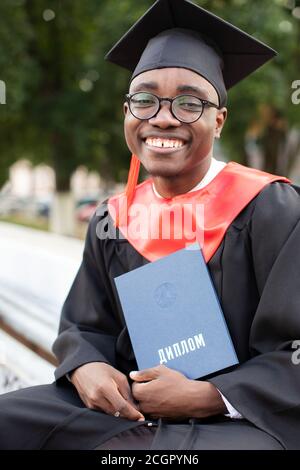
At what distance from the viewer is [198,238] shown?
211 centimetres

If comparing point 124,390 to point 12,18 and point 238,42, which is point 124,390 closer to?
point 238,42

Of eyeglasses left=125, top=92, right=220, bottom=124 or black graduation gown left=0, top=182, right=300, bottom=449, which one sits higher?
eyeglasses left=125, top=92, right=220, bottom=124

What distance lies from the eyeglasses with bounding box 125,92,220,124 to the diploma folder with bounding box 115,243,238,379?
0.42m

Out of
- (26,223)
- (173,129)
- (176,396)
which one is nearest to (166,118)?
(173,129)

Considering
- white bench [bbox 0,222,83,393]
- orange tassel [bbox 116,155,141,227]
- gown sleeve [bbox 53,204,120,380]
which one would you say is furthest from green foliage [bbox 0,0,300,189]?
gown sleeve [bbox 53,204,120,380]

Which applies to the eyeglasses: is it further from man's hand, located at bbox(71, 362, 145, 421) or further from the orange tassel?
man's hand, located at bbox(71, 362, 145, 421)

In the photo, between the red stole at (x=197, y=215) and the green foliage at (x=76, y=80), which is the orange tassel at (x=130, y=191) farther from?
the green foliage at (x=76, y=80)

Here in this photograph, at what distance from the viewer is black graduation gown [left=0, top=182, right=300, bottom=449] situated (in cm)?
184

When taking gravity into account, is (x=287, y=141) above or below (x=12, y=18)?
below

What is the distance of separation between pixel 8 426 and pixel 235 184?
3.51 ft

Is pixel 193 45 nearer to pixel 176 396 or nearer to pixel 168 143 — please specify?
pixel 168 143

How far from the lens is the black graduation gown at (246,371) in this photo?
1844mm

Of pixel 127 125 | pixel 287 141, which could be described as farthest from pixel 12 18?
pixel 127 125

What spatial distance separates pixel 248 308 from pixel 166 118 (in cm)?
67
